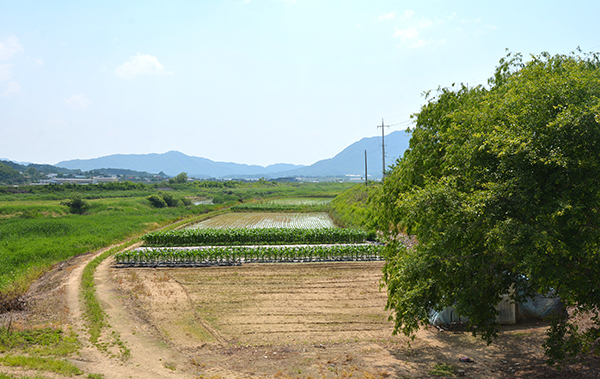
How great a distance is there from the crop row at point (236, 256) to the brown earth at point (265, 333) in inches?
107

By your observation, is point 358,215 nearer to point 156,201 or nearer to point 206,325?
point 206,325

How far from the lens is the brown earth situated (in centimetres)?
902

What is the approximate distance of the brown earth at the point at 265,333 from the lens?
9.02 meters

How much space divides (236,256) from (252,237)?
5085 millimetres

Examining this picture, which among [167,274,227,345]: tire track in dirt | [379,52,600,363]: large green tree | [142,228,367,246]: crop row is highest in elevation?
[379,52,600,363]: large green tree

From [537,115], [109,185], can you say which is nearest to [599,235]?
[537,115]

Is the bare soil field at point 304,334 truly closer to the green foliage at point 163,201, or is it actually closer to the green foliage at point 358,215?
the green foliage at point 358,215

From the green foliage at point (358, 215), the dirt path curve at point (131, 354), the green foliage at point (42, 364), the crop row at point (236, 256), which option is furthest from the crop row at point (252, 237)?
the green foliage at point (42, 364)

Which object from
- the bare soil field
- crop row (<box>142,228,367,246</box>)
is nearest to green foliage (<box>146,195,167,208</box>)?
crop row (<box>142,228,367,246</box>)

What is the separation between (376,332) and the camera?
Result: 11.9 m

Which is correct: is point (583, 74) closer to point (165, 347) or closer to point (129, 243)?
point (165, 347)

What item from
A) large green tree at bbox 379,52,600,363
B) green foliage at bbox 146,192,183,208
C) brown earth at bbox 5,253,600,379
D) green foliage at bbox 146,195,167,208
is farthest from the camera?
green foliage at bbox 146,192,183,208

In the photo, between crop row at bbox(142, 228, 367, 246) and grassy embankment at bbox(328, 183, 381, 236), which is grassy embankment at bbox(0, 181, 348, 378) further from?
grassy embankment at bbox(328, 183, 381, 236)

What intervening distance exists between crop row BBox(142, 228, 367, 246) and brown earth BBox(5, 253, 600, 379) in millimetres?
8447
